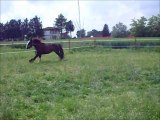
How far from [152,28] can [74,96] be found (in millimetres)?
31411

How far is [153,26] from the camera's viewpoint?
3684cm

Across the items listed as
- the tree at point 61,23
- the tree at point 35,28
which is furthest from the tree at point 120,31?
the tree at point 35,28

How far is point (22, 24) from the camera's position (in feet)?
63.1

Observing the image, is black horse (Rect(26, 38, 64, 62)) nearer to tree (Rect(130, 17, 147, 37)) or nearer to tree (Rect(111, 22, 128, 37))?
tree (Rect(130, 17, 147, 37))

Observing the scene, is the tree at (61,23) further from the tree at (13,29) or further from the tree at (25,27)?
the tree at (13,29)

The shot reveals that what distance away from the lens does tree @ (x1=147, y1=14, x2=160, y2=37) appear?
1345 inches

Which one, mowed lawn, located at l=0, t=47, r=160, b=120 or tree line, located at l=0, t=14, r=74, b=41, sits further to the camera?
tree line, located at l=0, t=14, r=74, b=41

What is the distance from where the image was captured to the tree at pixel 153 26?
34156mm

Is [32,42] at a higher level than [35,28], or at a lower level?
lower

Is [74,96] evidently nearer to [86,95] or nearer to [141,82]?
[86,95]

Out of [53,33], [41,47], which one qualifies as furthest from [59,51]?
[53,33]

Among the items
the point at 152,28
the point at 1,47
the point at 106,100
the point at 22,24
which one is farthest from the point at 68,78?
the point at 152,28

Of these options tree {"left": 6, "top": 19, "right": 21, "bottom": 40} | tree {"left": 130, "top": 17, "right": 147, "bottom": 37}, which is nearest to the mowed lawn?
tree {"left": 6, "top": 19, "right": 21, "bottom": 40}

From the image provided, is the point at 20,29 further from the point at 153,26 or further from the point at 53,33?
the point at 153,26
